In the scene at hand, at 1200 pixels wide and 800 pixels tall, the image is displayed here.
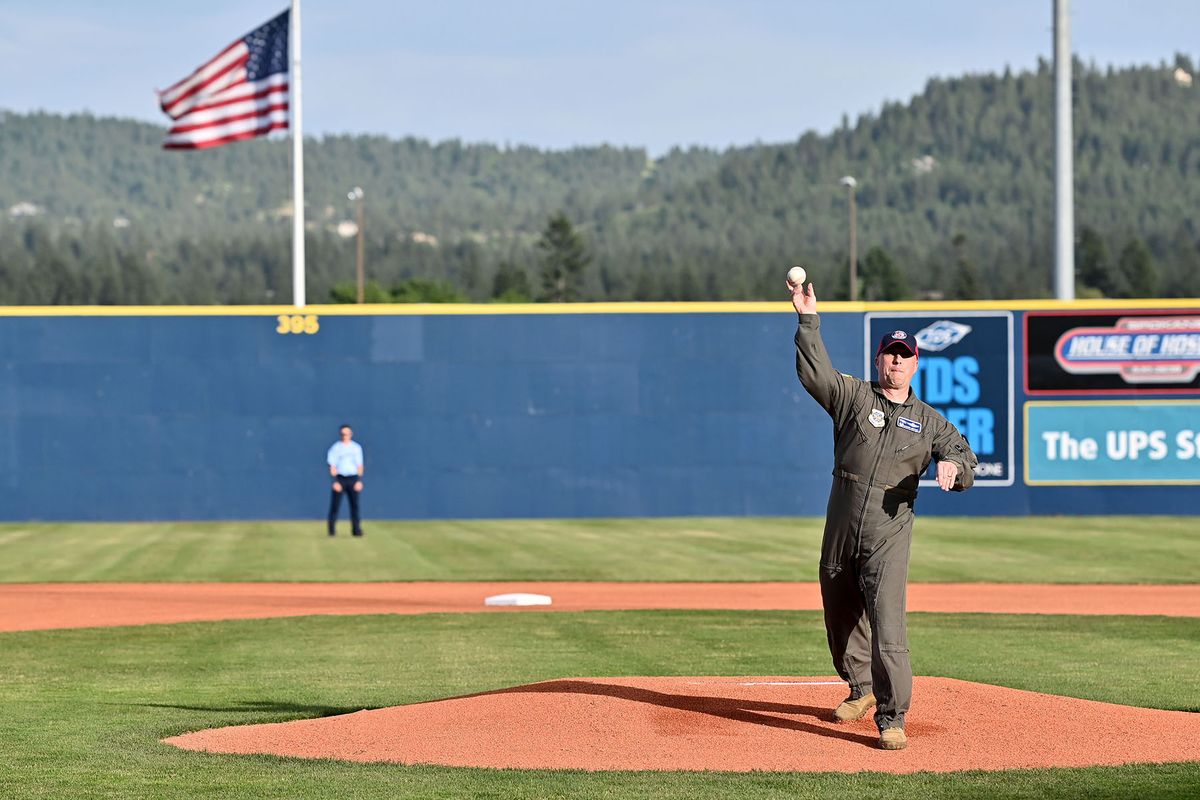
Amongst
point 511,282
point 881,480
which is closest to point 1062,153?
point 881,480

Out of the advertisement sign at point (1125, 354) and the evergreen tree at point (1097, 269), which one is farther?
the evergreen tree at point (1097, 269)

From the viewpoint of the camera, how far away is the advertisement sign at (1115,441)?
3047 cm

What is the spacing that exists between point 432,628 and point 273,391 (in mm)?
15576

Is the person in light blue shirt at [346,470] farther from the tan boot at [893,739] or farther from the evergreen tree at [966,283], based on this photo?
the evergreen tree at [966,283]

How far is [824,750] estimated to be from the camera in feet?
28.1

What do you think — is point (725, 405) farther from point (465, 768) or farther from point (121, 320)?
point (465, 768)

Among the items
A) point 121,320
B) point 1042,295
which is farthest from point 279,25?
point 1042,295

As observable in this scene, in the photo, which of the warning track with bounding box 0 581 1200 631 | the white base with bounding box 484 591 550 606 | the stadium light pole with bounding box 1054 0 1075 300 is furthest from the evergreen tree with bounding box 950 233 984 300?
the white base with bounding box 484 591 550 606

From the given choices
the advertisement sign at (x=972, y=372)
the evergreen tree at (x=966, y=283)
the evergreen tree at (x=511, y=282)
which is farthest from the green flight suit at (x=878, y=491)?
the evergreen tree at (x=511, y=282)

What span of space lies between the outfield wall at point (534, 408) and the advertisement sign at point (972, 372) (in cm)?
4

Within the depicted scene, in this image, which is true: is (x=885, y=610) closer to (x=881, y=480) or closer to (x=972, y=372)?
(x=881, y=480)

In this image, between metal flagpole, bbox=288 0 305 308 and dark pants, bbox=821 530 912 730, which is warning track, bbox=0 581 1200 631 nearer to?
dark pants, bbox=821 530 912 730

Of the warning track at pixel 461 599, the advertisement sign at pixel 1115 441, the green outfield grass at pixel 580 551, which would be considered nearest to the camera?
the warning track at pixel 461 599

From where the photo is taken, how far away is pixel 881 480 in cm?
845
